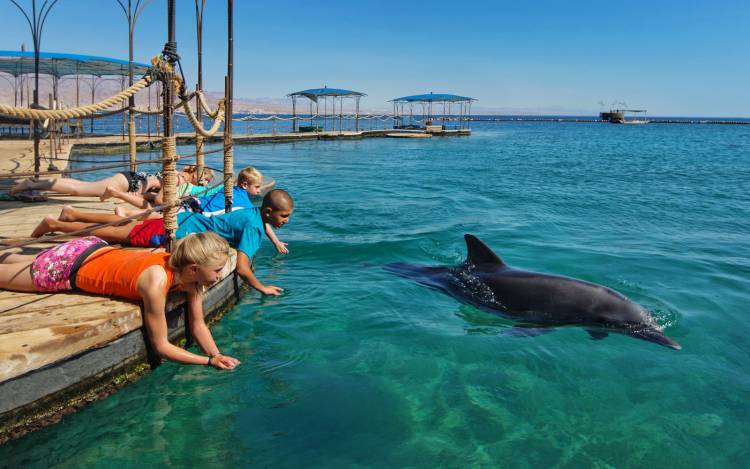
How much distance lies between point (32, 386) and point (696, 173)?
104ft

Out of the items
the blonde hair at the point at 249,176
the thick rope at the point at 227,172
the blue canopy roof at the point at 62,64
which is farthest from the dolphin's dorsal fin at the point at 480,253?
the blue canopy roof at the point at 62,64

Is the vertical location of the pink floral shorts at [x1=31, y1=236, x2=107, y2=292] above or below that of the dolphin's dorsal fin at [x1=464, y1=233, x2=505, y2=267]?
above

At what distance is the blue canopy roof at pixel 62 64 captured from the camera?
21.4 m

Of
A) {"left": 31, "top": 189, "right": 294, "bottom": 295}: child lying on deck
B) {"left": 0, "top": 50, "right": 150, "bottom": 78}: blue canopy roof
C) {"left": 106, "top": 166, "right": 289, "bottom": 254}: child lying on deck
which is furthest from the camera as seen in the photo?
{"left": 0, "top": 50, "right": 150, "bottom": 78}: blue canopy roof

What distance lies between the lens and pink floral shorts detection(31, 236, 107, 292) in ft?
14.5

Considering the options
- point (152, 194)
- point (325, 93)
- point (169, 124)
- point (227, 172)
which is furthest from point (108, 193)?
point (325, 93)

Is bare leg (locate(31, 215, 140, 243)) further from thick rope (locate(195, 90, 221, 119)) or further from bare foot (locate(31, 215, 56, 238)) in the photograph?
thick rope (locate(195, 90, 221, 119))

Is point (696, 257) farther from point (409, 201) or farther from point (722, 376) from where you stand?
point (409, 201)

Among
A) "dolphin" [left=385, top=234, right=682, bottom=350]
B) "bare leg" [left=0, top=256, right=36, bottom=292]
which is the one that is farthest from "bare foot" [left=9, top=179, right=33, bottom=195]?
"dolphin" [left=385, top=234, right=682, bottom=350]

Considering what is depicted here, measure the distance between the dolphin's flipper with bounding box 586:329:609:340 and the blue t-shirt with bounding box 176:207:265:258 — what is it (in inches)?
156

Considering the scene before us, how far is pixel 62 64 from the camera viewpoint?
976 inches

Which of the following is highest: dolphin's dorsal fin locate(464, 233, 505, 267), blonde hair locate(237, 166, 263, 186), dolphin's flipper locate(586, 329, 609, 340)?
blonde hair locate(237, 166, 263, 186)

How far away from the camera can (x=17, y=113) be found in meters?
3.56

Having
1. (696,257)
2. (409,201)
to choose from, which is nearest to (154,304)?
(696,257)
